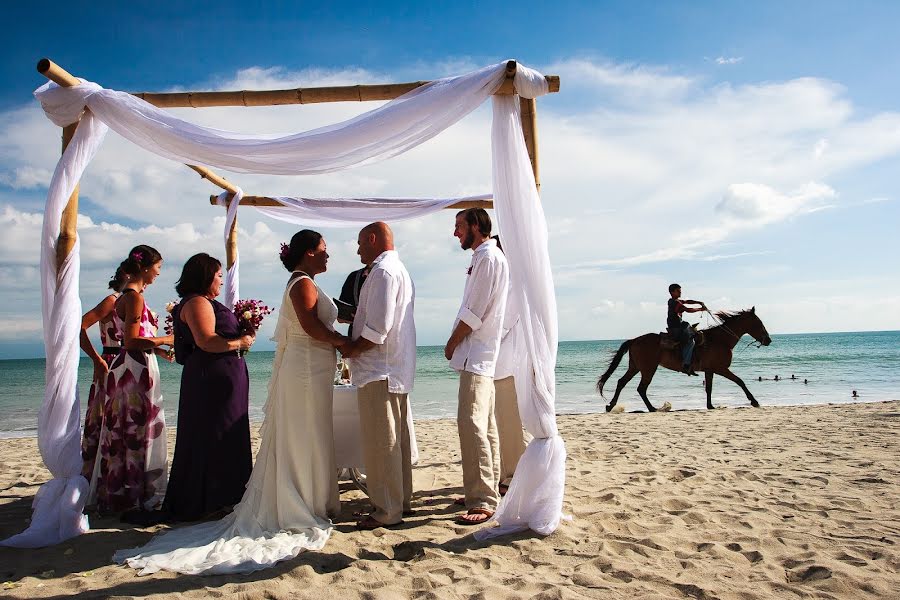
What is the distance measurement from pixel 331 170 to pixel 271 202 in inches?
110

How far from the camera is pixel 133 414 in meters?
4.09

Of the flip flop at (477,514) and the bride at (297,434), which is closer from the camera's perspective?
the bride at (297,434)

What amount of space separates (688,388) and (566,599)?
55.7ft

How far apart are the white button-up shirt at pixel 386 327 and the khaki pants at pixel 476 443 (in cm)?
39

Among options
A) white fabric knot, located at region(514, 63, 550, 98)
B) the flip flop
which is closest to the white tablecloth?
the flip flop

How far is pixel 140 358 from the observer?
13.6 feet

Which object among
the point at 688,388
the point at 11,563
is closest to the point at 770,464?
the point at 11,563

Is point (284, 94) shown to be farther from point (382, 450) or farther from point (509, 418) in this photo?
point (509, 418)

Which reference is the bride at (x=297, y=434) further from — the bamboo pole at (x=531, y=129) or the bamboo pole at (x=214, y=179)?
the bamboo pole at (x=214, y=179)

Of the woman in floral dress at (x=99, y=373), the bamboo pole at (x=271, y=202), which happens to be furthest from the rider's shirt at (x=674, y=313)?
the woman in floral dress at (x=99, y=373)

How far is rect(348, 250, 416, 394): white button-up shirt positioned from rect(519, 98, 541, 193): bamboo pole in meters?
1.05

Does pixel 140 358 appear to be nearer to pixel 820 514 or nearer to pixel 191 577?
pixel 191 577

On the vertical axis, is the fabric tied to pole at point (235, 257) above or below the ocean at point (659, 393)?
above

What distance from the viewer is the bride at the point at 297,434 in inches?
136
